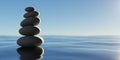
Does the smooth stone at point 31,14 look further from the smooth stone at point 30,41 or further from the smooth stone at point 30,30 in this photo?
the smooth stone at point 30,41

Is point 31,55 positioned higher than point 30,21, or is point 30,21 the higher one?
point 30,21

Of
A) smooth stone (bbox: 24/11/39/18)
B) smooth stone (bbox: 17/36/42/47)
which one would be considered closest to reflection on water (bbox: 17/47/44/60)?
smooth stone (bbox: 17/36/42/47)

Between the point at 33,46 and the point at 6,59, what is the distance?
20.5ft

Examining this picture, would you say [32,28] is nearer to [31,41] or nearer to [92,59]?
[31,41]

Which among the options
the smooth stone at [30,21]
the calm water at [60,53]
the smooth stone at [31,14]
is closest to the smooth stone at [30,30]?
the smooth stone at [30,21]

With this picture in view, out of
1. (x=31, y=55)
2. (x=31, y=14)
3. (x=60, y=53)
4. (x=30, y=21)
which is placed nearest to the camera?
(x=31, y=55)

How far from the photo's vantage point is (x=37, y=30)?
68.2 feet

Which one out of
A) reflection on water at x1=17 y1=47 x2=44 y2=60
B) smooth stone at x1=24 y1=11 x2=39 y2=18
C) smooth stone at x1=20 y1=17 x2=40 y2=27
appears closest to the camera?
reflection on water at x1=17 y1=47 x2=44 y2=60

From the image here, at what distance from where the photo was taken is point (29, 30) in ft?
67.6

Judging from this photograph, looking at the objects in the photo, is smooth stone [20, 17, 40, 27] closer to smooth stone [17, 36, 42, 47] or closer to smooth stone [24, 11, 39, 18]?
smooth stone [24, 11, 39, 18]

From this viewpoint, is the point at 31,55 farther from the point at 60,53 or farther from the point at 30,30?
the point at 30,30

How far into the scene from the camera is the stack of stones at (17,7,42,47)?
20266mm

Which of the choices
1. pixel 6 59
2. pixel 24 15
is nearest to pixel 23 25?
pixel 24 15

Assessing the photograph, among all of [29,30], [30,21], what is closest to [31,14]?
[30,21]
